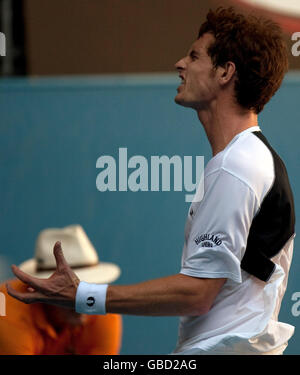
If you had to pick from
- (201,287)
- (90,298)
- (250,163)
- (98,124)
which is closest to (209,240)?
(201,287)

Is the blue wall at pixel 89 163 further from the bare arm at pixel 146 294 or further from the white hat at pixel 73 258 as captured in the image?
the bare arm at pixel 146 294

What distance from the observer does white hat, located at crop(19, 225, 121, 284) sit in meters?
2.22

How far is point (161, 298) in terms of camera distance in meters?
1.46

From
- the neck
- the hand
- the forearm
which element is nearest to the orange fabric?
the hand

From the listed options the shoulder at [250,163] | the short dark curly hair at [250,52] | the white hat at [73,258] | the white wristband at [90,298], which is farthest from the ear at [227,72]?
the white hat at [73,258]

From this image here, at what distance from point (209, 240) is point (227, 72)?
0.51 m

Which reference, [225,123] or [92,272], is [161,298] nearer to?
[225,123]

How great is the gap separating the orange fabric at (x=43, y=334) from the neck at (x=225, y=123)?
89 centimetres

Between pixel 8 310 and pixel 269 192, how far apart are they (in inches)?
45.1

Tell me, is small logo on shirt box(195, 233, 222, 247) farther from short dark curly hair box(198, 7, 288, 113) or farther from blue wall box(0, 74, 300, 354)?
blue wall box(0, 74, 300, 354)

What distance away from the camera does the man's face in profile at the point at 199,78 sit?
65.2 inches

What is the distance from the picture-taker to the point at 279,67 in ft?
5.34
